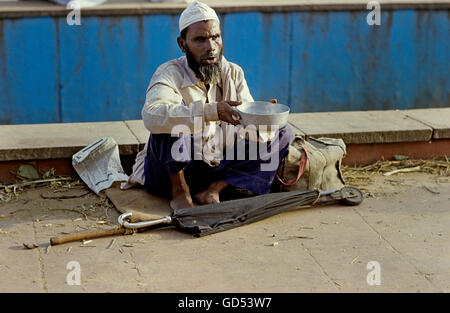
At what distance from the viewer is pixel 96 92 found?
21.9 feet

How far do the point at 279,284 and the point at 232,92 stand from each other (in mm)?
1456

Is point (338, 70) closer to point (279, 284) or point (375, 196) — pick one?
point (375, 196)

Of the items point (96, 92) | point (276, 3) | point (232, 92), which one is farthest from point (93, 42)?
point (232, 92)

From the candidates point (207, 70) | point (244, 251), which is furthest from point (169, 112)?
point (244, 251)

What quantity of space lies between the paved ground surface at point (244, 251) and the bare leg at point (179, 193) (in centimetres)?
25

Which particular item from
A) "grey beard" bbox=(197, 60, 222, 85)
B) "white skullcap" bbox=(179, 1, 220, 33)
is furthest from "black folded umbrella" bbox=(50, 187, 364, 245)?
"white skullcap" bbox=(179, 1, 220, 33)

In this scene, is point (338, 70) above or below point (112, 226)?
above

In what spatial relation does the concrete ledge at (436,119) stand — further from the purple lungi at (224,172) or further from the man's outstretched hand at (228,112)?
the man's outstretched hand at (228,112)

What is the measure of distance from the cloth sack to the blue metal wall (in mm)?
1820

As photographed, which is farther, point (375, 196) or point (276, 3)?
point (276, 3)

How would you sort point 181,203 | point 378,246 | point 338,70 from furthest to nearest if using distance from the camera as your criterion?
point 338,70, point 181,203, point 378,246

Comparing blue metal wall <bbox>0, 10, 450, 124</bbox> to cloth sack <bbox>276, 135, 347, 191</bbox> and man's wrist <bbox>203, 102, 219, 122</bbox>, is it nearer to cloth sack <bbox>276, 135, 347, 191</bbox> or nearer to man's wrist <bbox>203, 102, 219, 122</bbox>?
cloth sack <bbox>276, 135, 347, 191</bbox>

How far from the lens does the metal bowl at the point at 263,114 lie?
4.31 m

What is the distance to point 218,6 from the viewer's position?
6.57 meters
